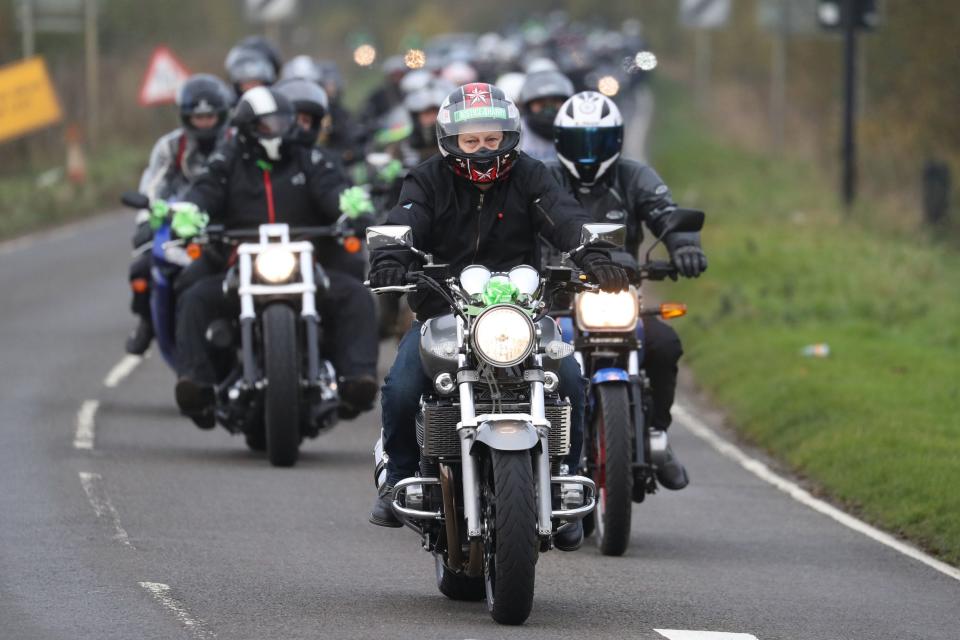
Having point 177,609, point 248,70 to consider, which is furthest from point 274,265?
point 248,70

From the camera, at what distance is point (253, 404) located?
12836 millimetres

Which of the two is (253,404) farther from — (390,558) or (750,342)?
(750,342)

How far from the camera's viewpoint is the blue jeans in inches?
346

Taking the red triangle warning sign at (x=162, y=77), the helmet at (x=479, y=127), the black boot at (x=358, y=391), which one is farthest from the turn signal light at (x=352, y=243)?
the red triangle warning sign at (x=162, y=77)

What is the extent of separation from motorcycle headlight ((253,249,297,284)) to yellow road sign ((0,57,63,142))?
21.3 metres

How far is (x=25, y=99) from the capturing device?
33844 millimetres

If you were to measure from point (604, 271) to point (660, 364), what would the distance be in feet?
8.15

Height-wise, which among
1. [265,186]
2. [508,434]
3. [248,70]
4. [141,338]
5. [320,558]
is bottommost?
[141,338]

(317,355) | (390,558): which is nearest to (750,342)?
(317,355)

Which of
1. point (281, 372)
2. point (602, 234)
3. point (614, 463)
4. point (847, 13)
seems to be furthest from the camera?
point (847, 13)

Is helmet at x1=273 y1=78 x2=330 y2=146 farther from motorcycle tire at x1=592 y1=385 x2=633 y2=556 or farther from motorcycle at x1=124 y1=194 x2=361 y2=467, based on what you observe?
motorcycle tire at x1=592 y1=385 x2=633 y2=556

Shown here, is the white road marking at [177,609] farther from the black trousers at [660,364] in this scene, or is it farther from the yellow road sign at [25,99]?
the yellow road sign at [25,99]

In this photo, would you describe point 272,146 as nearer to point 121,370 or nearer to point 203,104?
point 203,104

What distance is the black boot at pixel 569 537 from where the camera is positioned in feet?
28.5
